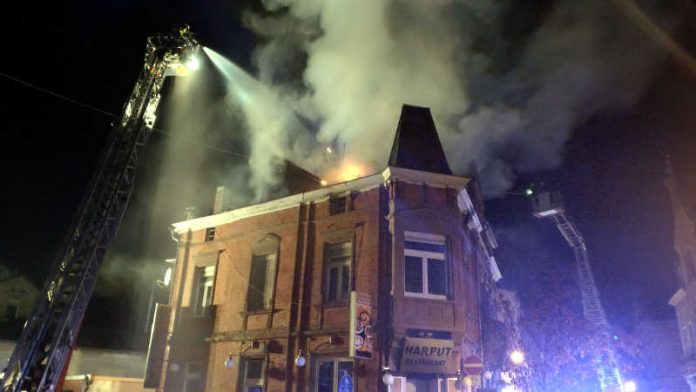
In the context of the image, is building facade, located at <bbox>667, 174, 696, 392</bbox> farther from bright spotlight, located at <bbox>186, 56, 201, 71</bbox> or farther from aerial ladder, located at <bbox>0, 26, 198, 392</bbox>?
aerial ladder, located at <bbox>0, 26, 198, 392</bbox>

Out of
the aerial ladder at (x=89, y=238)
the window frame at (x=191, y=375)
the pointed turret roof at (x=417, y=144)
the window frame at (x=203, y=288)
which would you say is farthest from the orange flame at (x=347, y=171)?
the window frame at (x=191, y=375)

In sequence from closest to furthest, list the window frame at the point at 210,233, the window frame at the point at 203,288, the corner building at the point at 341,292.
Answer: the corner building at the point at 341,292
the window frame at the point at 203,288
the window frame at the point at 210,233

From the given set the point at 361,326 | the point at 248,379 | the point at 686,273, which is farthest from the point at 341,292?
the point at 686,273

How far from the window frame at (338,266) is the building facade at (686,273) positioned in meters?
16.5

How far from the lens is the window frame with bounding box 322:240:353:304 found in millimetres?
14008

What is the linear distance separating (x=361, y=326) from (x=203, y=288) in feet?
25.0

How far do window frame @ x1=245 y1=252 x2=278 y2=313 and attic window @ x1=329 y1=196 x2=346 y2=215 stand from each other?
8.10 ft

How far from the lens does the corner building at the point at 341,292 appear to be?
12.7 meters

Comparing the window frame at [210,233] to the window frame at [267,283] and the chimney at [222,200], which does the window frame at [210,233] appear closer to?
the chimney at [222,200]

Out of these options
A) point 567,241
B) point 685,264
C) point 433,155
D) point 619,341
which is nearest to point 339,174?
point 433,155

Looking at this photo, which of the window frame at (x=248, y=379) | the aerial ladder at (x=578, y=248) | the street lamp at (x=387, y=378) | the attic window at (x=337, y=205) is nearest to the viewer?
the street lamp at (x=387, y=378)

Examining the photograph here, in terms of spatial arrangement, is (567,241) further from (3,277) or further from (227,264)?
(3,277)

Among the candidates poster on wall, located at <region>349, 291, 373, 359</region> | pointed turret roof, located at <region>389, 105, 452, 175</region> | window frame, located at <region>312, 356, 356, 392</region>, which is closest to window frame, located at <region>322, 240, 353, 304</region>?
poster on wall, located at <region>349, 291, 373, 359</region>

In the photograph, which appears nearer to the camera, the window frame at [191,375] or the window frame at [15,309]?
the window frame at [191,375]
